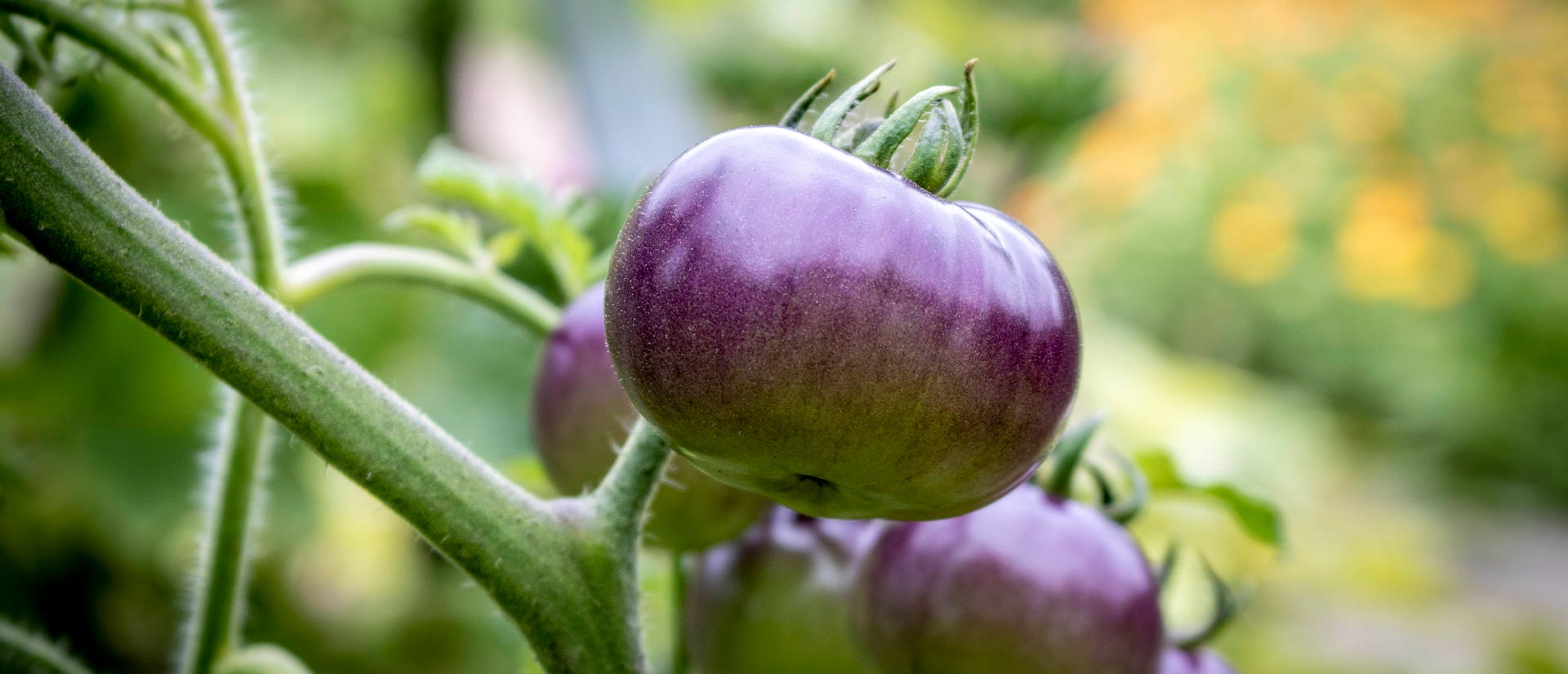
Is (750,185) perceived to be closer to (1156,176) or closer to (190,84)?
(190,84)

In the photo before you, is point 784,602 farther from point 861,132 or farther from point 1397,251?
point 1397,251

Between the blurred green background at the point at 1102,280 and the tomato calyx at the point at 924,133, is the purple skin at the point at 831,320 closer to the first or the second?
the tomato calyx at the point at 924,133

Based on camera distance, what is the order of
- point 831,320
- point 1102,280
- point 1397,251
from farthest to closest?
point 1102,280 < point 1397,251 < point 831,320

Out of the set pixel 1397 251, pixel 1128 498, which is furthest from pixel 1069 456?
pixel 1397 251

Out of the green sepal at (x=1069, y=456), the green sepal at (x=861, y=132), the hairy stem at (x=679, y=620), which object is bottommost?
the hairy stem at (x=679, y=620)

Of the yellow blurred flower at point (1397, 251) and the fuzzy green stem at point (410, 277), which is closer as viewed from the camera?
the fuzzy green stem at point (410, 277)

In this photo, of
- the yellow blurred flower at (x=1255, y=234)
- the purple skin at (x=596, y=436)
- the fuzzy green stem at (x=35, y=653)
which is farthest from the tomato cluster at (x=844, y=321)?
the yellow blurred flower at (x=1255, y=234)
